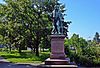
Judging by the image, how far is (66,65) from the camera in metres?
18.5

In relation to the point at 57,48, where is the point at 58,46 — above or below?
above

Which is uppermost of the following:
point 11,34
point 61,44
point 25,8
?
point 25,8

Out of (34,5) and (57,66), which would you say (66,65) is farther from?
(34,5)

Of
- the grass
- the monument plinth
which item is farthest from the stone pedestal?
the grass

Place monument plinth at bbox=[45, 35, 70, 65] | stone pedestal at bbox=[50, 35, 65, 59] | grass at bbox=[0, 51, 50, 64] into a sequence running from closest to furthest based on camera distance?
1. monument plinth at bbox=[45, 35, 70, 65]
2. stone pedestal at bbox=[50, 35, 65, 59]
3. grass at bbox=[0, 51, 50, 64]

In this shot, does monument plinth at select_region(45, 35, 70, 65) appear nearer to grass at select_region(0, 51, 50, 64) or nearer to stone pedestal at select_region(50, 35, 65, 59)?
stone pedestal at select_region(50, 35, 65, 59)

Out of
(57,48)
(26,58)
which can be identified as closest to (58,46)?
(57,48)

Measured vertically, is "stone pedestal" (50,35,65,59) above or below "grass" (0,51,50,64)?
above

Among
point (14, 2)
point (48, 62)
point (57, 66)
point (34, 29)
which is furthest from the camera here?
point (14, 2)

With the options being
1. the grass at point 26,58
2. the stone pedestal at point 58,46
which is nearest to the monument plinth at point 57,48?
the stone pedestal at point 58,46

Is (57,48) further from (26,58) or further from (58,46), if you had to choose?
(26,58)

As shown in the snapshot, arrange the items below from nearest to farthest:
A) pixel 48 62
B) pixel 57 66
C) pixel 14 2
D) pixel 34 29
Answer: pixel 57 66, pixel 48 62, pixel 34 29, pixel 14 2

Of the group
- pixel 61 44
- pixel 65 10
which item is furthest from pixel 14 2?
pixel 61 44

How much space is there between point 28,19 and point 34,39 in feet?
10.1
